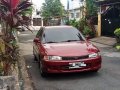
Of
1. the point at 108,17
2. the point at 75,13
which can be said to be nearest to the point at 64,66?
the point at 108,17

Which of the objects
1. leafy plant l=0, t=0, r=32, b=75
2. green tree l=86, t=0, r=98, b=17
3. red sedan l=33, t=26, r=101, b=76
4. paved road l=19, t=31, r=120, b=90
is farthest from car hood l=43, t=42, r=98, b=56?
green tree l=86, t=0, r=98, b=17

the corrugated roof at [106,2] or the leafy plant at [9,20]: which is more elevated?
the corrugated roof at [106,2]

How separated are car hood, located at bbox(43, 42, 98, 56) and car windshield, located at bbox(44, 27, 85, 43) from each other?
0.41 metres

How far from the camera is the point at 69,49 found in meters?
9.39

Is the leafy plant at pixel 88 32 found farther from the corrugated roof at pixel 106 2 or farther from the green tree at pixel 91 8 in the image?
the green tree at pixel 91 8

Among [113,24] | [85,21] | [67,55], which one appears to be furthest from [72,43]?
[85,21]

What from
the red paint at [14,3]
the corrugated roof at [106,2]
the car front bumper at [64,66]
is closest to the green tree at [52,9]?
the corrugated roof at [106,2]

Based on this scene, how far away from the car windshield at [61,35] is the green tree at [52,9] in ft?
154

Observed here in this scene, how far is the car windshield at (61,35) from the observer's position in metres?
10.5

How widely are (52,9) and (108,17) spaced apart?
3448 centimetres

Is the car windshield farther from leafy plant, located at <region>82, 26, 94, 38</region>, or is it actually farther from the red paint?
leafy plant, located at <region>82, 26, 94, 38</region>

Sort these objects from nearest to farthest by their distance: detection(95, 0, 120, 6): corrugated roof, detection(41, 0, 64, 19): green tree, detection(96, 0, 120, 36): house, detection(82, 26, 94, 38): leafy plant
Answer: detection(95, 0, 120, 6): corrugated roof → detection(96, 0, 120, 36): house → detection(82, 26, 94, 38): leafy plant → detection(41, 0, 64, 19): green tree

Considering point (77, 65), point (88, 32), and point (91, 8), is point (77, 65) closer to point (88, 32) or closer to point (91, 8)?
point (88, 32)

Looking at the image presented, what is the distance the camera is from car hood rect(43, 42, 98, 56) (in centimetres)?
912
